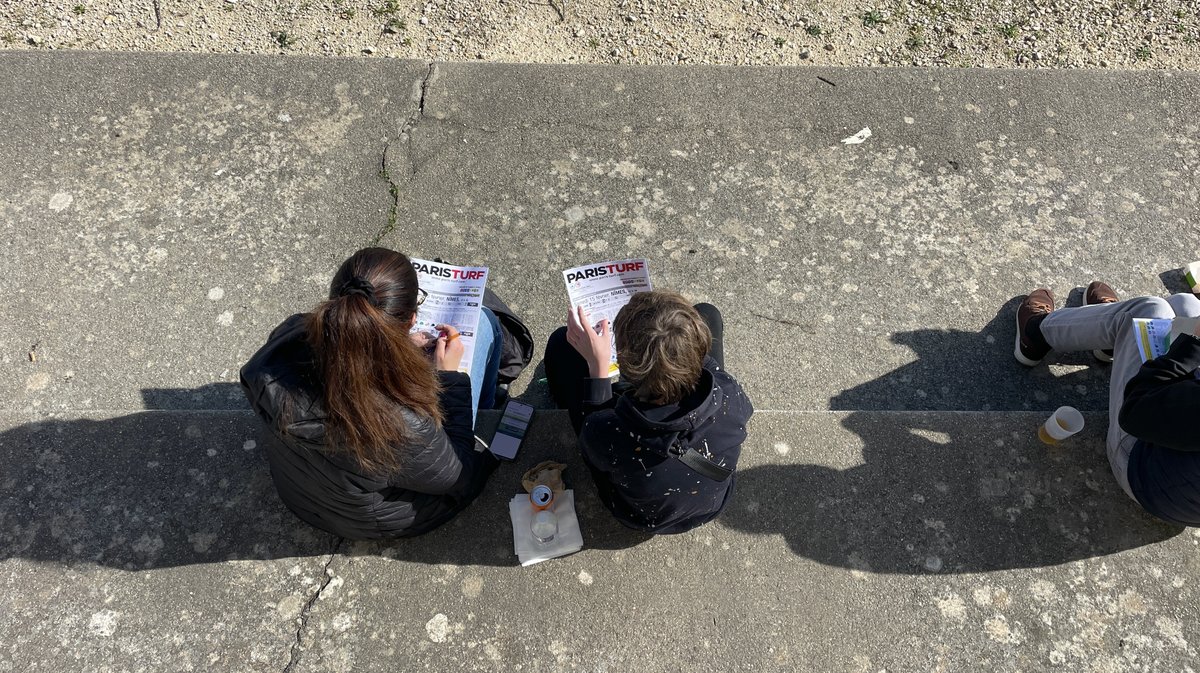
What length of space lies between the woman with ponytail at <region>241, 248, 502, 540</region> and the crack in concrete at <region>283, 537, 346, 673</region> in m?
0.08

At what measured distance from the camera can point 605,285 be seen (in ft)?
9.15

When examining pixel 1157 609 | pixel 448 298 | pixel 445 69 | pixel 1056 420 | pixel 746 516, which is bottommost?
pixel 1157 609

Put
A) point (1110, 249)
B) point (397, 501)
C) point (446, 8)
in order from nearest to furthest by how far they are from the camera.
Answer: point (397, 501) < point (1110, 249) < point (446, 8)

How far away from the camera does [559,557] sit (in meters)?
2.45

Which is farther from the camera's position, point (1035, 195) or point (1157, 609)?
point (1035, 195)

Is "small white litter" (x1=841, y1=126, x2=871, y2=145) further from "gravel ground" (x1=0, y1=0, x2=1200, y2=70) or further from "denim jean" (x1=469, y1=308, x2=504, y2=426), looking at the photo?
"denim jean" (x1=469, y1=308, x2=504, y2=426)

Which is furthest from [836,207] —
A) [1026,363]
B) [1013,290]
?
[1026,363]

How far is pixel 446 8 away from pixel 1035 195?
3.65 metres

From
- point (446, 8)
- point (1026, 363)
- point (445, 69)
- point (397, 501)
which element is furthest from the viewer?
point (446, 8)

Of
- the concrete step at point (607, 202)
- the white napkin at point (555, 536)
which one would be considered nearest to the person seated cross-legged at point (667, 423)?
the white napkin at point (555, 536)

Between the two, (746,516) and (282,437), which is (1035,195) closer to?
(746,516)

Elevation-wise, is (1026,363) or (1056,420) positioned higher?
(1056,420)

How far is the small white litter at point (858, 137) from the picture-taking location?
401cm

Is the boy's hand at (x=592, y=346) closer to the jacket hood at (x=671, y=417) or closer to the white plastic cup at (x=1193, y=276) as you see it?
the jacket hood at (x=671, y=417)
